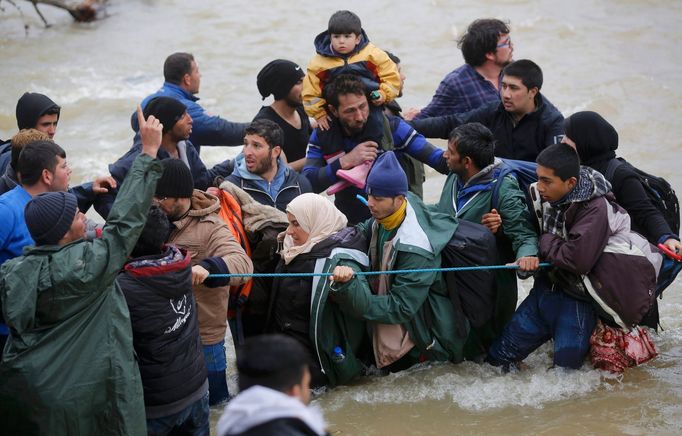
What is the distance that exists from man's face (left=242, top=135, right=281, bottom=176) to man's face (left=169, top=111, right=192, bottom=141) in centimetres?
47

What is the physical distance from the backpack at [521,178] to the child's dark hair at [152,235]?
2.33 metres

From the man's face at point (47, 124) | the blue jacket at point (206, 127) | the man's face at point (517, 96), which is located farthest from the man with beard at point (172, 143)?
the man's face at point (517, 96)

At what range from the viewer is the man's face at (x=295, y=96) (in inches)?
300

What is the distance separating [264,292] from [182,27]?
13.4 meters

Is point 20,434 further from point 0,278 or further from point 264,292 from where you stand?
point 264,292

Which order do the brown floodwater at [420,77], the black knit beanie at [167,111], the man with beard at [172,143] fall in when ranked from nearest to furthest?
the brown floodwater at [420,77]
the man with beard at [172,143]
the black knit beanie at [167,111]

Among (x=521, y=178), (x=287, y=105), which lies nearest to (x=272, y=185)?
(x=287, y=105)

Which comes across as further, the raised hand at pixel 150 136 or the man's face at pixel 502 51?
the man's face at pixel 502 51

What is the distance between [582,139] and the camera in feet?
19.8

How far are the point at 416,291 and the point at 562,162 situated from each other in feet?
3.88

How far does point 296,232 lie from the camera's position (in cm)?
589

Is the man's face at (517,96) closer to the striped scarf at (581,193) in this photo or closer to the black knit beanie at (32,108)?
the striped scarf at (581,193)

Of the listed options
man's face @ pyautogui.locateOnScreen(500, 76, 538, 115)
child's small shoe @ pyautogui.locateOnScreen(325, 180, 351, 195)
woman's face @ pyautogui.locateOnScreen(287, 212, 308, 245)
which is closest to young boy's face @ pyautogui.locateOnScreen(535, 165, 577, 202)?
man's face @ pyautogui.locateOnScreen(500, 76, 538, 115)

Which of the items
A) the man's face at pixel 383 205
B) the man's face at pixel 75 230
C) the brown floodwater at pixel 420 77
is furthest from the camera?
the brown floodwater at pixel 420 77
